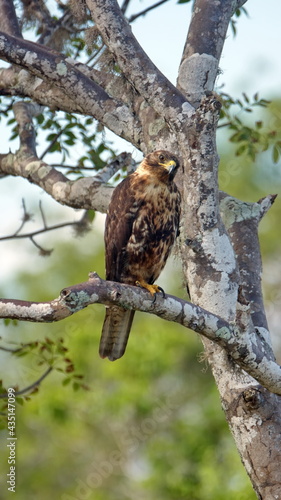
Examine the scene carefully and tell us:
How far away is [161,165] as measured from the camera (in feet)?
12.5

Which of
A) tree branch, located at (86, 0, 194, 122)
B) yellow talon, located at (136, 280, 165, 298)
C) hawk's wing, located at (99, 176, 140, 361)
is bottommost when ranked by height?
yellow talon, located at (136, 280, 165, 298)

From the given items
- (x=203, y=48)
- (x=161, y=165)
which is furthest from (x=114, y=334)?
(x=203, y=48)

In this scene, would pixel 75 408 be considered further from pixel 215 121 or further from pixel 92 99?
pixel 215 121

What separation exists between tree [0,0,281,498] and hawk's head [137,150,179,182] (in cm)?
5

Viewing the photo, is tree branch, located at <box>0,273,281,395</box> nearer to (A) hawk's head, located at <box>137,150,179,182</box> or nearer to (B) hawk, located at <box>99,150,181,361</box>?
(B) hawk, located at <box>99,150,181,361</box>

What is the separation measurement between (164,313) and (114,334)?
98cm

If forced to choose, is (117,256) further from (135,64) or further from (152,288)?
(135,64)

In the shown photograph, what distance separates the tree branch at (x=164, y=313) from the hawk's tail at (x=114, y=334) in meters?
0.89

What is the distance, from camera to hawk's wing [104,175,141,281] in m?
3.83

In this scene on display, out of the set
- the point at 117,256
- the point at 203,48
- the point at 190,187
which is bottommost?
the point at 190,187

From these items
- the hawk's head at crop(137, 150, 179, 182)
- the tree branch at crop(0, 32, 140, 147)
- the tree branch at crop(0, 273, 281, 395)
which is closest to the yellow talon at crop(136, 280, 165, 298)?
the tree branch at crop(0, 273, 281, 395)

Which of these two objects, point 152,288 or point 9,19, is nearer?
point 152,288

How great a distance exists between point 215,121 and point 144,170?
1032 mm

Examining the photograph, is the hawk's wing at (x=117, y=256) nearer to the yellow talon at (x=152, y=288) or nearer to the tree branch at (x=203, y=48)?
the yellow talon at (x=152, y=288)
